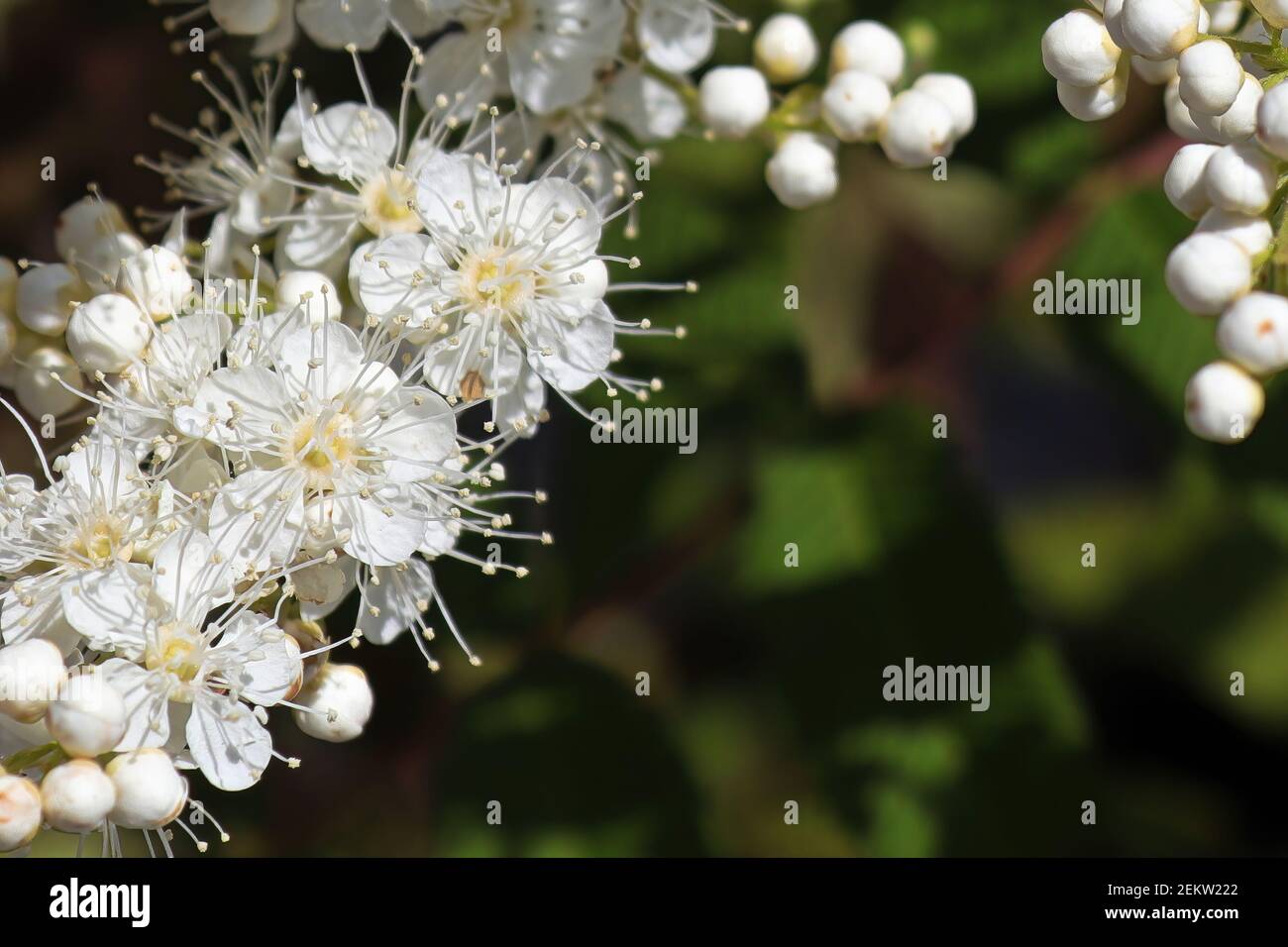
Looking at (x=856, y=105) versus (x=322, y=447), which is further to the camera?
(x=856, y=105)

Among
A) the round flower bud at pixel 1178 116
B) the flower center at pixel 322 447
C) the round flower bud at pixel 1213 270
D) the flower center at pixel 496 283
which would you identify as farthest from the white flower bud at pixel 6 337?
the round flower bud at pixel 1178 116

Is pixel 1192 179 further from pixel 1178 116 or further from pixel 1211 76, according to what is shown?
pixel 1178 116

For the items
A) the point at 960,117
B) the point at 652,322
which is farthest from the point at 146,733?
the point at 960,117

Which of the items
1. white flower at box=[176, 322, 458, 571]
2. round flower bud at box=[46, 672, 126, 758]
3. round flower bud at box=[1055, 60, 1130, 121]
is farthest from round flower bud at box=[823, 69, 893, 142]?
round flower bud at box=[46, 672, 126, 758]

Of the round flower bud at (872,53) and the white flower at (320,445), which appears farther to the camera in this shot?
the round flower bud at (872,53)

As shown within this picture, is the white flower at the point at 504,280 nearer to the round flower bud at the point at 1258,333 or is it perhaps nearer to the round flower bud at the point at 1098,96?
the round flower bud at the point at 1098,96

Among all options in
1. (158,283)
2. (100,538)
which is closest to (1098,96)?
(158,283)
